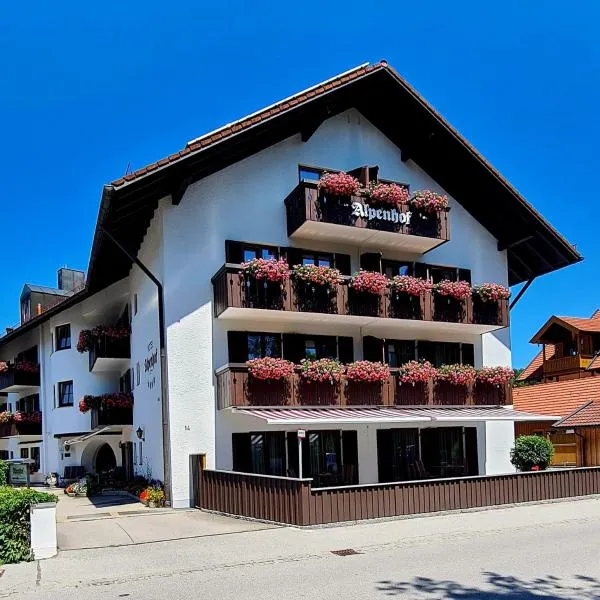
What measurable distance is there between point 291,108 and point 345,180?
8.93 ft

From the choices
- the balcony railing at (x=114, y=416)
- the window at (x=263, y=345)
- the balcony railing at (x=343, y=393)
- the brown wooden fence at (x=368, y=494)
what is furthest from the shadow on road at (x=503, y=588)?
the balcony railing at (x=114, y=416)

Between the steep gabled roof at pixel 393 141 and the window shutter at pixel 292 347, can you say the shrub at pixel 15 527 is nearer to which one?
the steep gabled roof at pixel 393 141

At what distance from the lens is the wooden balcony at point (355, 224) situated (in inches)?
857

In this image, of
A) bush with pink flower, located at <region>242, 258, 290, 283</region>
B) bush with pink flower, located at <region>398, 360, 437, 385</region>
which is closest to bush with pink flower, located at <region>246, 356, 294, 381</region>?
bush with pink flower, located at <region>242, 258, 290, 283</region>

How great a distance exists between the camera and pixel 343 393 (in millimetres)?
21469

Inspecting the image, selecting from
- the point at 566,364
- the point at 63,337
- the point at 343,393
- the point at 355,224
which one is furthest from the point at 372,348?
the point at 566,364

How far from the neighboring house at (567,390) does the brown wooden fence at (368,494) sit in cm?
339

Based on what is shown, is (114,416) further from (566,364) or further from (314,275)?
(566,364)

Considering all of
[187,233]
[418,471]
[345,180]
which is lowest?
[418,471]

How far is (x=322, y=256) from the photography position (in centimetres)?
A: 2341

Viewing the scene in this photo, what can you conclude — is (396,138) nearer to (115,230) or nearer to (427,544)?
(115,230)

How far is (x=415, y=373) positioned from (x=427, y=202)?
5618 mm

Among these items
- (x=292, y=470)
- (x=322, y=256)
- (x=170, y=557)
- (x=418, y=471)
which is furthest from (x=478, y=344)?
(x=170, y=557)

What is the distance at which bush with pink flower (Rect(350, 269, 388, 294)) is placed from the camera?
21844 millimetres
